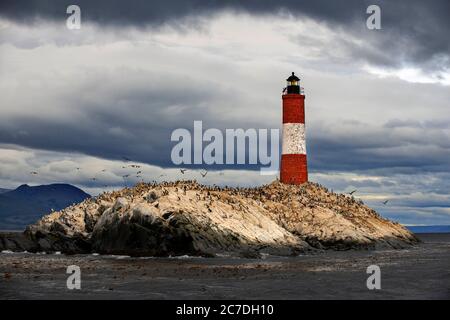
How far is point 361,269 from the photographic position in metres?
43.3

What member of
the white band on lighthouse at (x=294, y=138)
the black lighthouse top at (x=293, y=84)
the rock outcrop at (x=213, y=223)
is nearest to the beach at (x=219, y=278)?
the rock outcrop at (x=213, y=223)

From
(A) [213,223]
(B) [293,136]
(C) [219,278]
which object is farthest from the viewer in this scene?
(B) [293,136]

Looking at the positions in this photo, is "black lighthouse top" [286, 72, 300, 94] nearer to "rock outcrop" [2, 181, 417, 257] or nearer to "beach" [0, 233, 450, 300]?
"rock outcrop" [2, 181, 417, 257]

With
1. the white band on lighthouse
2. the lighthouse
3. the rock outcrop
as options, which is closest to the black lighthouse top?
the lighthouse

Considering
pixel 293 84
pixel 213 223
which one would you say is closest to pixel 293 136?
pixel 293 84

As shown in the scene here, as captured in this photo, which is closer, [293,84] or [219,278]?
[219,278]

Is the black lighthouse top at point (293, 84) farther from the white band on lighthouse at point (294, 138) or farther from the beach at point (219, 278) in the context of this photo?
the beach at point (219, 278)

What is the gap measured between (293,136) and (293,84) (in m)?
6.68

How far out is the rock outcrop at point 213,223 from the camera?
54094mm

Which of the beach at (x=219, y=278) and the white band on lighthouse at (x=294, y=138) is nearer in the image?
the beach at (x=219, y=278)

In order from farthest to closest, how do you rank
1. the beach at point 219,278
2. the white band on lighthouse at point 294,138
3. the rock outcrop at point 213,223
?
1. the white band on lighthouse at point 294,138
2. the rock outcrop at point 213,223
3. the beach at point 219,278

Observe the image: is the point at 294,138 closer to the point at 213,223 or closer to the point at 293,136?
the point at 293,136

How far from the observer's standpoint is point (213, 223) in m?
55.3
